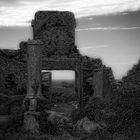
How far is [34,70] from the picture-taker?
1673 centimetres

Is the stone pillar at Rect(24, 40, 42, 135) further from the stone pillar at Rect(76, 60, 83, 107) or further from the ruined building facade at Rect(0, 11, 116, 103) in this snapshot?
the ruined building facade at Rect(0, 11, 116, 103)

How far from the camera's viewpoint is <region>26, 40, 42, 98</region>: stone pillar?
1634cm

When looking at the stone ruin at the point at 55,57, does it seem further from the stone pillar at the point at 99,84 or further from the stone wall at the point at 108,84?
the stone pillar at the point at 99,84

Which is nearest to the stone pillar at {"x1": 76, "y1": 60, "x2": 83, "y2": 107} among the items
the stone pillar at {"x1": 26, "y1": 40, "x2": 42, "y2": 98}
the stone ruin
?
the stone ruin

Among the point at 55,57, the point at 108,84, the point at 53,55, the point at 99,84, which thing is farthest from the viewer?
the point at 53,55

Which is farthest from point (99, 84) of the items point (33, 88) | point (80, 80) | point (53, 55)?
point (53, 55)

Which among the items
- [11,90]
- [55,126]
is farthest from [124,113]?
[11,90]

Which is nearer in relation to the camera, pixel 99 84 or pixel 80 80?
pixel 99 84

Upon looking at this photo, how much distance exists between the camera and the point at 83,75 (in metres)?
24.6

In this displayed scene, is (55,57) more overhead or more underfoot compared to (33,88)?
more overhead

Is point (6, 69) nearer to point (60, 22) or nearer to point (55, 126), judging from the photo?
point (60, 22)

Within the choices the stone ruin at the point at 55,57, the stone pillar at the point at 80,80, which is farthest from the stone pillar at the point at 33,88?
the stone pillar at the point at 80,80

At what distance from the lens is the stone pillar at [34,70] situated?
16344 millimetres

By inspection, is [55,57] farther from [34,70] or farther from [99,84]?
[34,70]
